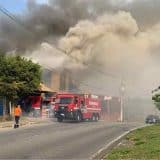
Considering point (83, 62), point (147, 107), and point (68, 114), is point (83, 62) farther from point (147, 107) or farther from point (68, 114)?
point (147, 107)

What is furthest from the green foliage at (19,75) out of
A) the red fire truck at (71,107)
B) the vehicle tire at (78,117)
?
the vehicle tire at (78,117)

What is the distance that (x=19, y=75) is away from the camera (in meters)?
50.0

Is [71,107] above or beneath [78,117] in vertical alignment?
above

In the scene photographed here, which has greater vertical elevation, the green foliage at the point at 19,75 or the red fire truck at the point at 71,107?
the green foliage at the point at 19,75

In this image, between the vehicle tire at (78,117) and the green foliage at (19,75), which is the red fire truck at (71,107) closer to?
the vehicle tire at (78,117)

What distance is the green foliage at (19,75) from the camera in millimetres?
49031

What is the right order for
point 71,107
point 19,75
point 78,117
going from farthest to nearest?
1. point 19,75
2. point 78,117
3. point 71,107

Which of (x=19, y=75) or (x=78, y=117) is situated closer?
A: (x=78, y=117)

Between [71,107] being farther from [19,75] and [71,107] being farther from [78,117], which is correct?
[19,75]

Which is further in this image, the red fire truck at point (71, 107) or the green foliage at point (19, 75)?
the green foliage at point (19, 75)

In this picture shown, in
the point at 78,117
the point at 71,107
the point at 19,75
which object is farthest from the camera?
the point at 19,75

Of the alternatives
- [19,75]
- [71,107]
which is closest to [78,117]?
[71,107]

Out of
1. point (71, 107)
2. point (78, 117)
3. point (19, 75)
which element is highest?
point (19, 75)

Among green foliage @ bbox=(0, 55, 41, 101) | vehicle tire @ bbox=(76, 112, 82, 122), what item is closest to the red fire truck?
vehicle tire @ bbox=(76, 112, 82, 122)
